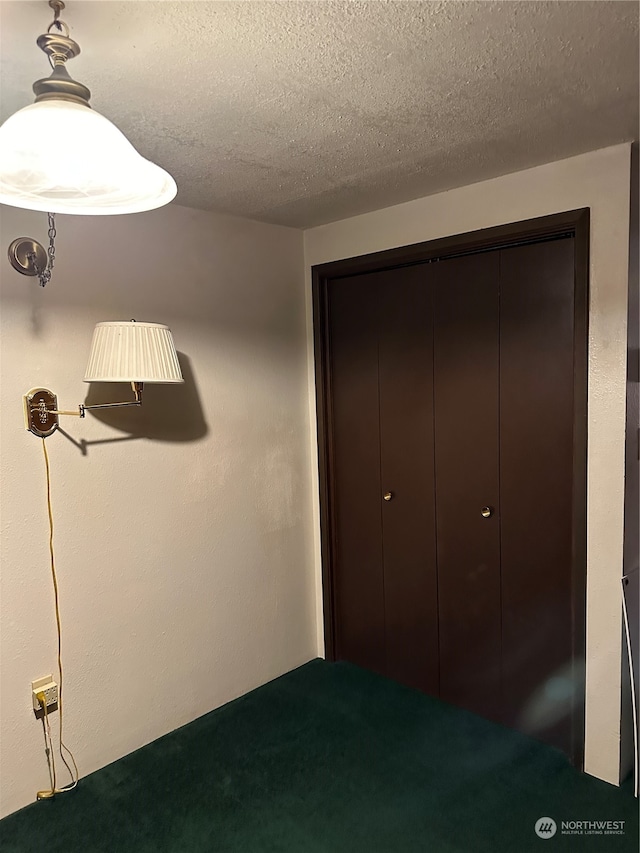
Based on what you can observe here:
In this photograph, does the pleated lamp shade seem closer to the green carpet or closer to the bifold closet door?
the bifold closet door

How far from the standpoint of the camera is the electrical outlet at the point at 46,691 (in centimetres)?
214

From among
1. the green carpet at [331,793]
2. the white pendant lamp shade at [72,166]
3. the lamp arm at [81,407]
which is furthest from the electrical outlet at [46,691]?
the white pendant lamp shade at [72,166]

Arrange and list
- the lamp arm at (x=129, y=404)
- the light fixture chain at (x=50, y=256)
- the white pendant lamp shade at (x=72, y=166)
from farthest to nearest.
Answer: the lamp arm at (x=129, y=404) → the light fixture chain at (x=50, y=256) → the white pendant lamp shade at (x=72, y=166)

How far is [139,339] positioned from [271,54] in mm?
1034

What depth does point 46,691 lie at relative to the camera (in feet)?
7.07

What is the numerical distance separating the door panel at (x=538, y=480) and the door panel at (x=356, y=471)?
643 millimetres

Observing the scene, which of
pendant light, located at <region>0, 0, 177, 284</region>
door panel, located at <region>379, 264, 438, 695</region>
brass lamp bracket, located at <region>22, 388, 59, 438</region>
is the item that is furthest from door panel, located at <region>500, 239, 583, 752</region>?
brass lamp bracket, located at <region>22, 388, 59, 438</region>

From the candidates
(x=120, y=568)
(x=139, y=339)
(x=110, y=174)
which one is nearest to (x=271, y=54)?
(x=110, y=174)

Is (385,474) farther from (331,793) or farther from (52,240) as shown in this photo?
(52,240)

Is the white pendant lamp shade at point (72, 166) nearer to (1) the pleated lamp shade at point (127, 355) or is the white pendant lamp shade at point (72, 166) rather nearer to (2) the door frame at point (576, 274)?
(1) the pleated lamp shade at point (127, 355)

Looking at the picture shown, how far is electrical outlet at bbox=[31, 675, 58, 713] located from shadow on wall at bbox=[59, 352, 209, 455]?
0.82 meters

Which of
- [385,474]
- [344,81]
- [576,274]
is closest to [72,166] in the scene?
[344,81]

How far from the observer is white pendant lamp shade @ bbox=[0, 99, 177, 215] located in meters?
1.02

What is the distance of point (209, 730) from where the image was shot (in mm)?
2574
